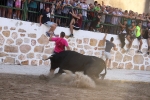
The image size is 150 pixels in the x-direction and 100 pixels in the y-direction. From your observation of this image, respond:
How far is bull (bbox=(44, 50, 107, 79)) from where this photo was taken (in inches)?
345

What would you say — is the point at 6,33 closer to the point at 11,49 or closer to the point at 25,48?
the point at 11,49

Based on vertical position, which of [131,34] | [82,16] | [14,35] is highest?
[82,16]

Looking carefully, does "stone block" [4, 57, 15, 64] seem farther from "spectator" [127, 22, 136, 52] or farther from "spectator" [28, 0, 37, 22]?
"spectator" [127, 22, 136, 52]

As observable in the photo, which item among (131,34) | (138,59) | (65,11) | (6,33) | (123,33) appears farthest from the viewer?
(138,59)

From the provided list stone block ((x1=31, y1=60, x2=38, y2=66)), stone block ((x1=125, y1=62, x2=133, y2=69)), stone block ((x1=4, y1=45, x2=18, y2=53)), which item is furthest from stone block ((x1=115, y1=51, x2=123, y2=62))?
stone block ((x1=4, y1=45, x2=18, y2=53))

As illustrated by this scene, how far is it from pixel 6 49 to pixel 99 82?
554 centimetres

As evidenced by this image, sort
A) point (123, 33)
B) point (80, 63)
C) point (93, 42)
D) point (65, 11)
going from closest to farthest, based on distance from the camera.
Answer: point (80, 63)
point (65, 11)
point (93, 42)
point (123, 33)

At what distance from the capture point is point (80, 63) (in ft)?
29.4

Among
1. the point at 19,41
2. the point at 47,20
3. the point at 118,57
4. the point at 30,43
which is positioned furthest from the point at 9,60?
the point at 118,57

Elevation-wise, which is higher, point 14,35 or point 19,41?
point 14,35

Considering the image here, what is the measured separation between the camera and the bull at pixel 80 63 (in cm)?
877

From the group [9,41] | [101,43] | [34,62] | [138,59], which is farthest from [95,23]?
[9,41]

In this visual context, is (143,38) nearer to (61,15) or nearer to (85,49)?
(85,49)

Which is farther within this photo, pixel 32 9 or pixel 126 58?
pixel 126 58
